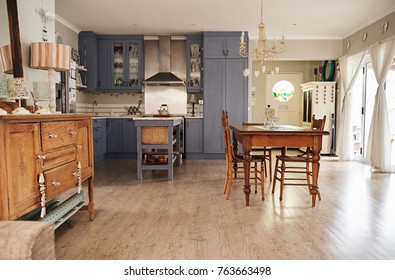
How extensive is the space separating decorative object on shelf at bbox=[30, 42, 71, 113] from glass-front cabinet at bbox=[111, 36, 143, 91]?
4.79m

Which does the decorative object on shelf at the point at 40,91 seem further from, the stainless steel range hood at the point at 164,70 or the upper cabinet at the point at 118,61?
the upper cabinet at the point at 118,61

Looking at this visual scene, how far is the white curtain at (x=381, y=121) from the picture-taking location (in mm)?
5770

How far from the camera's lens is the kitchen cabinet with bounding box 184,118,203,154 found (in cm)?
752

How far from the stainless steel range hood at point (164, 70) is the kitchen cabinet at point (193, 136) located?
914 millimetres

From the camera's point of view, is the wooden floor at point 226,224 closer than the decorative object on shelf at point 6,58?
Yes

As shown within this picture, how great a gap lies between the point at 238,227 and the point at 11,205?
6.06 feet

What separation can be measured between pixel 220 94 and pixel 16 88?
17.6 feet

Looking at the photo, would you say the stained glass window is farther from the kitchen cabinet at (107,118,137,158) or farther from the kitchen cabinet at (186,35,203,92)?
the kitchen cabinet at (107,118,137,158)

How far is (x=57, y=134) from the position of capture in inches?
93.9

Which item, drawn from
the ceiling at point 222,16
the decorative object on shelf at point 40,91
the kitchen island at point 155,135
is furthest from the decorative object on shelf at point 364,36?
the decorative object on shelf at point 40,91

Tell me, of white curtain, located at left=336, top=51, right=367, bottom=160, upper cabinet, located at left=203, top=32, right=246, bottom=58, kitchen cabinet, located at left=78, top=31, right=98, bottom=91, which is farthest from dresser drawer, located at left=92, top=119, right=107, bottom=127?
white curtain, located at left=336, top=51, right=367, bottom=160

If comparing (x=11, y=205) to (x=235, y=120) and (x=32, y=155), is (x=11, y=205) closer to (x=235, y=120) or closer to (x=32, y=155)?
(x=32, y=155)

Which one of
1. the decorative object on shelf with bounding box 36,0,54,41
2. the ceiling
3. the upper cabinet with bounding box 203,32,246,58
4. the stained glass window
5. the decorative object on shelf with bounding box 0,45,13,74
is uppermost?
the ceiling

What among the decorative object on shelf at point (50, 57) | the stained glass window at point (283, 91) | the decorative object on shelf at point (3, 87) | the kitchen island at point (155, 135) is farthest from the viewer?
the stained glass window at point (283, 91)
